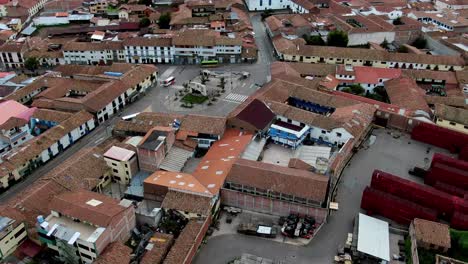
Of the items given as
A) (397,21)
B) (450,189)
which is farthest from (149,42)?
(397,21)

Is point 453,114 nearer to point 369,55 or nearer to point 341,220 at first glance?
point 369,55

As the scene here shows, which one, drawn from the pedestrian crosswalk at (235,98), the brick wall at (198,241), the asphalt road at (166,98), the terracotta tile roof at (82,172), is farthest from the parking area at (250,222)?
the pedestrian crosswalk at (235,98)

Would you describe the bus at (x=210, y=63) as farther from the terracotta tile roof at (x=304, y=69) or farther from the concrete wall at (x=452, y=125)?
the concrete wall at (x=452, y=125)

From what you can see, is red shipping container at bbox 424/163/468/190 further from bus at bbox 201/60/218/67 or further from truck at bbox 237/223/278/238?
bus at bbox 201/60/218/67

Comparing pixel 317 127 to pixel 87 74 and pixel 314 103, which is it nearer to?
pixel 314 103

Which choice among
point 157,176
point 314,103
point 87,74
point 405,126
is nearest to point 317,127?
point 314,103

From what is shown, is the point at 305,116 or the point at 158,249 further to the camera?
the point at 305,116

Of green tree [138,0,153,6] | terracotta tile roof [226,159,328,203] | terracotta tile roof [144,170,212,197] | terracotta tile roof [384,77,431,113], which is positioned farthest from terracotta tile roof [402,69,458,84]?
green tree [138,0,153,6]
